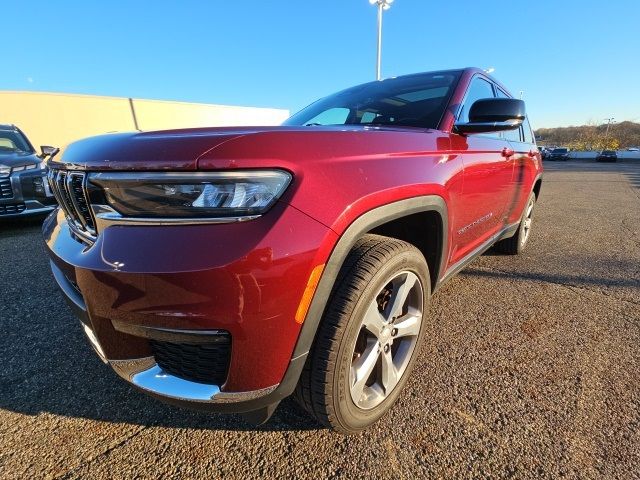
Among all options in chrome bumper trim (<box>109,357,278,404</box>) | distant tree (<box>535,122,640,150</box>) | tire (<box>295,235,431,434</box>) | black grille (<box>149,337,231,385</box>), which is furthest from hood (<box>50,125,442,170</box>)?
distant tree (<box>535,122,640,150</box>)

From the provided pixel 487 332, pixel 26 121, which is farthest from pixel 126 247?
pixel 26 121

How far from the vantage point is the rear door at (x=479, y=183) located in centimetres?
206

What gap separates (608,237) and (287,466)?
5439 mm

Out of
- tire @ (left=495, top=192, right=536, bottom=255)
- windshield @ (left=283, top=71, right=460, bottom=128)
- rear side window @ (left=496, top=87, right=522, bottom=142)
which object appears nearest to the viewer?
windshield @ (left=283, top=71, right=460, bottom=128)

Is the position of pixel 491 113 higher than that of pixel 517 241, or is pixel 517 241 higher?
pixel 491 113

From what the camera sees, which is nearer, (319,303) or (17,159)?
(319,303)

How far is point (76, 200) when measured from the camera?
1312 millimetres

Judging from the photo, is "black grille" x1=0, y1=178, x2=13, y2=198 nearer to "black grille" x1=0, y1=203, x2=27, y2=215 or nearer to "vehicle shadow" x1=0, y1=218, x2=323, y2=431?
"black grille" x1=0, y1=203, x2=27, y2=215

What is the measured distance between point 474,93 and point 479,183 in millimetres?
741

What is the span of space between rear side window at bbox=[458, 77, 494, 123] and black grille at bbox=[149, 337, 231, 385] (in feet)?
6.19

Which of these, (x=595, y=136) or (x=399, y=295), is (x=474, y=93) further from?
(x=595, y=136)

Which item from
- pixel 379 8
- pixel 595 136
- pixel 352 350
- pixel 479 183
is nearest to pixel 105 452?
pixel 352 350

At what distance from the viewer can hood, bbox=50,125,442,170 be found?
42.6 inches

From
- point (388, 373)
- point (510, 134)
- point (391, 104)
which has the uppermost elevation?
point (391, 104)
